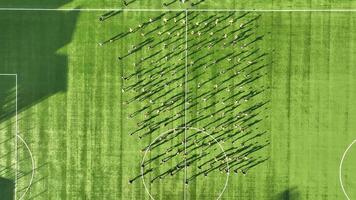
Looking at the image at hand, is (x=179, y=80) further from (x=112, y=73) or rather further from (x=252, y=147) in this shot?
(x=252, y=147)

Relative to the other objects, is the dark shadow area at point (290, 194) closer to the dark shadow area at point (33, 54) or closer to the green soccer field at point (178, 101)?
the green soccer field at point (178, 101)

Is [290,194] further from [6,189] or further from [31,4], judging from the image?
[31,4]

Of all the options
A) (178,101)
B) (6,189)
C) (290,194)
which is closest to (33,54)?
(6,189)

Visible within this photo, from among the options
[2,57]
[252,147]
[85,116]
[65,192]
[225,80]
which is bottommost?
[65,192]

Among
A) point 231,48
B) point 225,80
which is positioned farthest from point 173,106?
point 231,48

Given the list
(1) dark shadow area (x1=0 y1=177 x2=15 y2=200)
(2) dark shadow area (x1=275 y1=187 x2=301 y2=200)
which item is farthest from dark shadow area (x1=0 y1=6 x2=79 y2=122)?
(2) dark shadow area (x1=275 y1=187 x2=301 y2=200)

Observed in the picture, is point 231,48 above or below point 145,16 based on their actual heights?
below
